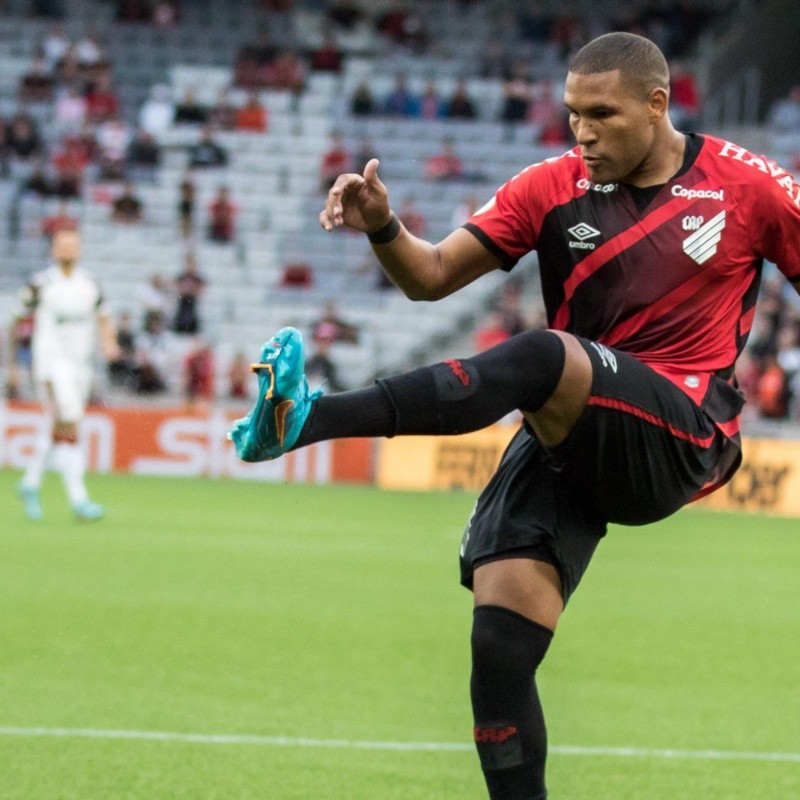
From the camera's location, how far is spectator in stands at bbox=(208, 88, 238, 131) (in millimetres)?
26000

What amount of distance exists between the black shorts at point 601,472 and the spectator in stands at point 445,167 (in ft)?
66.6

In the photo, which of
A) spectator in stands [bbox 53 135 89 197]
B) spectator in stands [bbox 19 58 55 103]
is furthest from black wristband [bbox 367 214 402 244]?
spectator in stands [bbox 19 58 55 103]

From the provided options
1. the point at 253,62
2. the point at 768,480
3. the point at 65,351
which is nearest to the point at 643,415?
the point at 65,351

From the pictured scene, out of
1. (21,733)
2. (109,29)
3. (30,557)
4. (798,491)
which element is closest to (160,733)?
(21,733)

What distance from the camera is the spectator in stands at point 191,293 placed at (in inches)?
861

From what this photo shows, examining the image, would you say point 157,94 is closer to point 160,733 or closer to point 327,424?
point 160,733

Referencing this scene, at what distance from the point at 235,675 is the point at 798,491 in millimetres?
11595

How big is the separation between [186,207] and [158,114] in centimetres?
228

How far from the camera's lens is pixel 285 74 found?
26703 mm

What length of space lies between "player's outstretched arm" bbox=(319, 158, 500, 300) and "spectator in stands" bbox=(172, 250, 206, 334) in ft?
56.0

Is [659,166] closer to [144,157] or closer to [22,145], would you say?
[144,157]

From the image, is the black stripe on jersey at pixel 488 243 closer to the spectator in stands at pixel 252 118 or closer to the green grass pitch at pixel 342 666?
the green grass pitch at pixel 342 666

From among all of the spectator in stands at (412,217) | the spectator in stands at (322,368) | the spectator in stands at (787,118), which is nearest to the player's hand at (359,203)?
the spectator in stands at (322,368)

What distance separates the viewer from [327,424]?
3896 millimetres
